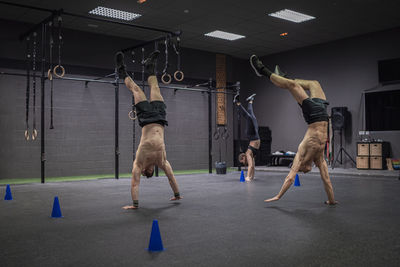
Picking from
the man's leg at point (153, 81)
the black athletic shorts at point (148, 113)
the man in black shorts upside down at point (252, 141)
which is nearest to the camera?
the black athletic shorts at point (148, 113)

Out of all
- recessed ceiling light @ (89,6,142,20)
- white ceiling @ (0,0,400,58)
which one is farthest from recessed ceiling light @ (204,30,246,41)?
recessed ceiling light @ (89,6,142,20)

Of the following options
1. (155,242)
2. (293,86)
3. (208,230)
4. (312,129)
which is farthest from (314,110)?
(155,242)

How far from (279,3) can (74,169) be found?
253 inches

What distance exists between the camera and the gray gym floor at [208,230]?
2637 millimetres

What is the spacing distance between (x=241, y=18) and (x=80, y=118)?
4837mm

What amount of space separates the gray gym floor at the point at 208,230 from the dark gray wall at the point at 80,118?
11.9ft

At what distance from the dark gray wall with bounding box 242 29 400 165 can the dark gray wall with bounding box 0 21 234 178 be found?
285cm

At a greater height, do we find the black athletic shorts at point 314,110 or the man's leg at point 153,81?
the man's leg at point 153,81

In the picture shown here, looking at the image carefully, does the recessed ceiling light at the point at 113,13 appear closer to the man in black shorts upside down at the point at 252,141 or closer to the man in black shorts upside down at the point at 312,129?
the man in black shorts upside down at the point at 252,141

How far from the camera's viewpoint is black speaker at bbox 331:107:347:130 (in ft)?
35.3

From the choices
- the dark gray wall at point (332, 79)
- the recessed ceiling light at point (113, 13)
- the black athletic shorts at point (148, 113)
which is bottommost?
the black athletic shorts at point (148, 113)

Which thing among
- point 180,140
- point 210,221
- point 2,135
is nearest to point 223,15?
point 180,140

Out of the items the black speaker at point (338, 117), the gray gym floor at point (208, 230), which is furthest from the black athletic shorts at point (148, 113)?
the black speaker at point (338, 117)

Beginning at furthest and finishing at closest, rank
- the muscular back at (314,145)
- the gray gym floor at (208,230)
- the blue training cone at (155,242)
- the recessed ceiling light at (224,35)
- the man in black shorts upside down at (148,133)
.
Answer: the recessed ceiling light at (224,35), the man in black shorts upside down at (148,133), the muscular back at (314,145), the blue training cone at (155,242), the gray gym floor at (208,230)
